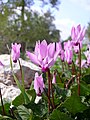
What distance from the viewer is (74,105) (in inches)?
58.9

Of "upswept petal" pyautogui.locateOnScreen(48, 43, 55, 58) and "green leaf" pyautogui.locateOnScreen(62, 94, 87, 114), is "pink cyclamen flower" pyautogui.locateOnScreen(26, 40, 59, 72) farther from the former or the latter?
"green leaf" pyautogui.locateOnScreen(62, 94, 87, 114)

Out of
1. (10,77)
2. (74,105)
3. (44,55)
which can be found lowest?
(10,77)

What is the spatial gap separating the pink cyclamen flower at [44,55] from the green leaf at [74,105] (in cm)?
17

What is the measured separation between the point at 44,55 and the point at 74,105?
0.87 feet

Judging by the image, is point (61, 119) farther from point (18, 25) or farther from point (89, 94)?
point (18, 25)

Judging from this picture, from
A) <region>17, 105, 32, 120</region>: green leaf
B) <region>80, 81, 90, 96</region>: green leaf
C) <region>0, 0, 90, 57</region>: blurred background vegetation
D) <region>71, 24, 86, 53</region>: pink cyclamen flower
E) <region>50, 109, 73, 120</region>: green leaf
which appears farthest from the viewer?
<region>0, 0, 90, 57</region>: blurred background vegetation

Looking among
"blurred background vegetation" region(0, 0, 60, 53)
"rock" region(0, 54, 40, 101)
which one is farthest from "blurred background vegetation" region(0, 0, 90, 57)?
"rock" region(0, 54, 40, 101)

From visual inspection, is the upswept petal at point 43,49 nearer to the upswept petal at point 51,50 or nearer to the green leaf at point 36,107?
the upswept petal at point 51,50

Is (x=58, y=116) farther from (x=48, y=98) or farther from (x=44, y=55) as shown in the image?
(x=44, y=55)

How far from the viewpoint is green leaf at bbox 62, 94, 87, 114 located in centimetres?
147

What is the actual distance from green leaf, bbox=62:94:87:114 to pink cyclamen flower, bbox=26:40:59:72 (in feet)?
0.56

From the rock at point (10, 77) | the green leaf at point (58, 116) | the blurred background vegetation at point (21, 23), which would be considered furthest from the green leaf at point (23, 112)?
the blurred background vegetation at point (21, 23)

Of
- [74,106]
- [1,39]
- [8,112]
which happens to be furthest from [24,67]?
[1,39]

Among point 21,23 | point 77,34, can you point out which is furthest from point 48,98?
point 21,23
